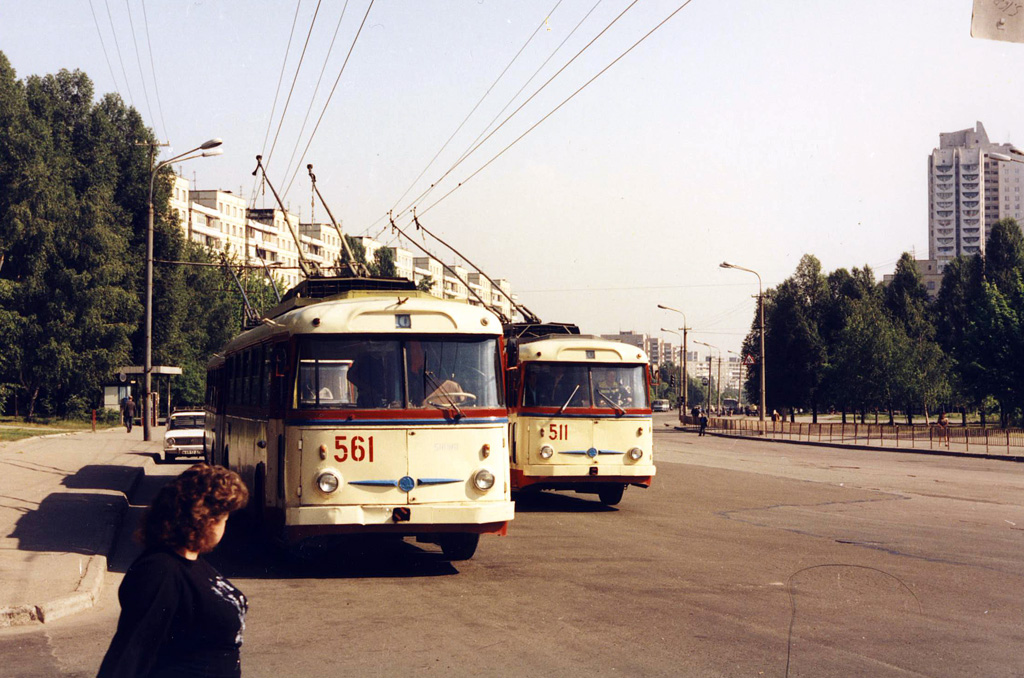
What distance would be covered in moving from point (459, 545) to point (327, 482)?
6.67 feet

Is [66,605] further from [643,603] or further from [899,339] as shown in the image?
[899,339]

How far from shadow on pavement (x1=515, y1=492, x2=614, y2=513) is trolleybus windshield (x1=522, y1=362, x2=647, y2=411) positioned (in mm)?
1762

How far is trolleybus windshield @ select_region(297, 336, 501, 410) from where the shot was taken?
36.5ft

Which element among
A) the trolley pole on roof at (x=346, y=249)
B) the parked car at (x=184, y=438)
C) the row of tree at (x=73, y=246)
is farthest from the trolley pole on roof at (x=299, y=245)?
the row of tree at (x=73, y=246)

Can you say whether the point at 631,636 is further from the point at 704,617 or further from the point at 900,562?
the point at 900,562

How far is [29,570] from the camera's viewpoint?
1059cm

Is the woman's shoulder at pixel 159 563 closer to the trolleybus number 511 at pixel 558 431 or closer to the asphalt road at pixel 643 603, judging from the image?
the asphalt road at pixel 643 603

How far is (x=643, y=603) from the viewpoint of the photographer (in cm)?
945

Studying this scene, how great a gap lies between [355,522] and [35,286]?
50.4 metres

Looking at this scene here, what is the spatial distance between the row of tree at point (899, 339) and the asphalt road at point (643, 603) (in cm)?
4674

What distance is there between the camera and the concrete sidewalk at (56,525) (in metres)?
9.32

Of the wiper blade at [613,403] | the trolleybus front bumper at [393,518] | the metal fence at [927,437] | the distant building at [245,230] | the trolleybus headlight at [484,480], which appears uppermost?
the distant building at [245,230]

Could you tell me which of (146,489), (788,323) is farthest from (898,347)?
(146,489)

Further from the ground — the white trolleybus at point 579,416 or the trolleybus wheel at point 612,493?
the white trolleybus at point 579,416
